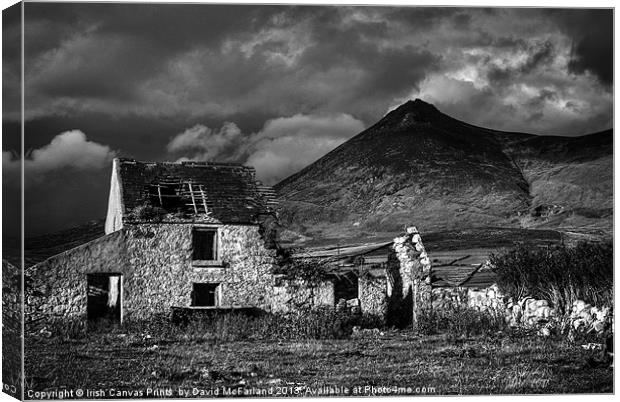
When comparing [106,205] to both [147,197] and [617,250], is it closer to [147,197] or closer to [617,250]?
[147,197]

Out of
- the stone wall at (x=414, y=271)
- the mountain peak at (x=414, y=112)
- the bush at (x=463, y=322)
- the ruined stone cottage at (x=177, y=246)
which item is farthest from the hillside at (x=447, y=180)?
the bush at (x=463, y=322)

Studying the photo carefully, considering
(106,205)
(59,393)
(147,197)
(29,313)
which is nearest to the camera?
(59,393)

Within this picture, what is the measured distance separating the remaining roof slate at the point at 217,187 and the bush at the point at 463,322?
3501 mm

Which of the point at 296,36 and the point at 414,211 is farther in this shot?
the point at 414,211

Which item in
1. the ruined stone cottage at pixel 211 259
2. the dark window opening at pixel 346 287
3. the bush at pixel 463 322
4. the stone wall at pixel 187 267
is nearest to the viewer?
the bush at pixel 463 322

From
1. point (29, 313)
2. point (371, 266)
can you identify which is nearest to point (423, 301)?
point (371, 266)

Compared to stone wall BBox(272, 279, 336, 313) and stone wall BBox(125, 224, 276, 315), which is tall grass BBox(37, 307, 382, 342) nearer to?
stone wall BBox(272, 279, 336, 313)

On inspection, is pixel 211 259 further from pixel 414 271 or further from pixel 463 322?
pixel 463 322

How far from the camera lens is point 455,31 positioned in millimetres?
17734

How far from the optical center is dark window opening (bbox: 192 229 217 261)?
19938 mm

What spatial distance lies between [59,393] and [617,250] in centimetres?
878

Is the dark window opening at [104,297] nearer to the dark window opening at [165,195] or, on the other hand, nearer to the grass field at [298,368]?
the grass field at [298,368]

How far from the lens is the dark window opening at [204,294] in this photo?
1960 centimetres

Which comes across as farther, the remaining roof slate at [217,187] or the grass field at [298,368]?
the remaining roof slate at [217,187]
